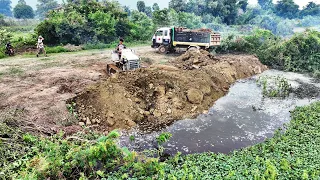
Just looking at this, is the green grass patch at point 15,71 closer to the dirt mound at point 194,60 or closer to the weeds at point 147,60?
the weeds at point 147,60

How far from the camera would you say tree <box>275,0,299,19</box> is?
161 feet

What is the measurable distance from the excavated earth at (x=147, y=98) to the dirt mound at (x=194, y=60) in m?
1.54

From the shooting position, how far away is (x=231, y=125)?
8539 millimetres

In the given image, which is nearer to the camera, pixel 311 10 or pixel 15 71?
pixel 15 71

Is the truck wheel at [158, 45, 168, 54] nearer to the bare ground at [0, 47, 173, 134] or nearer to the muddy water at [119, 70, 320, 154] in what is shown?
the bare ground at [0, 47, 173, 134]

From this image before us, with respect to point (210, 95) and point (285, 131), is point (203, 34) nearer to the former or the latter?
point (210, 95)

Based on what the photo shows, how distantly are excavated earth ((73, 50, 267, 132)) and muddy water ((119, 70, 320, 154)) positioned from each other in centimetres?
45

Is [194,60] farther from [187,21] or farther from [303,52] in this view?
[187,21]

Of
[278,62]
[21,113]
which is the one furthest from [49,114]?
[278,62]

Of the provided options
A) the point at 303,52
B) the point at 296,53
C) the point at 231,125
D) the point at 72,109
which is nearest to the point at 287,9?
the point at 303,52

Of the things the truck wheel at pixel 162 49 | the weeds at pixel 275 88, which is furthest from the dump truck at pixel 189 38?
the weeds at pixel 275 88

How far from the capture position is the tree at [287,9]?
4916cm

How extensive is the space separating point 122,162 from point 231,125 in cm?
423

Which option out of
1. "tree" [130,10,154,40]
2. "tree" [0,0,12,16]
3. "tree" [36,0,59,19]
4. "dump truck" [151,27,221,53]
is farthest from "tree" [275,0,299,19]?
"tree" [0,0,12,16]
